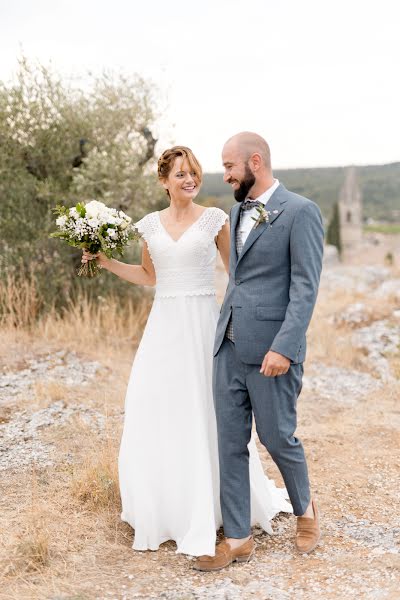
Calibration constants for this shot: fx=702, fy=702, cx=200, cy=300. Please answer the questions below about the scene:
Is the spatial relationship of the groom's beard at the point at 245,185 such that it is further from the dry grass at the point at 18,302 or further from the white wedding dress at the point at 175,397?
the dry grass at the point at 18,302

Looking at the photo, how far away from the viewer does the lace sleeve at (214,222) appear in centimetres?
420

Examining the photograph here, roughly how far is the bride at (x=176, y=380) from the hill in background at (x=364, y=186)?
6107cm

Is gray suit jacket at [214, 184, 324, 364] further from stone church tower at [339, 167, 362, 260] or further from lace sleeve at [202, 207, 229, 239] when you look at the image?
stone church tower at [339, 167, 362, 260]

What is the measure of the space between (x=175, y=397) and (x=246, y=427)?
50cm

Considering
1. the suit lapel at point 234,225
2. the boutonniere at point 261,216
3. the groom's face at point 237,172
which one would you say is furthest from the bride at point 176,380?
the boutonniere at point 261,216

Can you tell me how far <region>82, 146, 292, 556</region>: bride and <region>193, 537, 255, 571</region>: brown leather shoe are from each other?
0.21m

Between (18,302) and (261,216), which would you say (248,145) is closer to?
(261,216)

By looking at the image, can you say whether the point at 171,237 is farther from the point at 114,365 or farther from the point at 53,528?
the point at 114,365

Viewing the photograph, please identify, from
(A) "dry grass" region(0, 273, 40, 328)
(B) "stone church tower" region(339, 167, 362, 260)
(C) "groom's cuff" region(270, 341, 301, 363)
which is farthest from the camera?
(B) "stone church tower" region(339, 167, 362, 260)

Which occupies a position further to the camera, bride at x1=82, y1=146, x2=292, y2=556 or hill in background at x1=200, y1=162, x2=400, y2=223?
hill in background at x1=200, y1=162, x2=400, y2=223

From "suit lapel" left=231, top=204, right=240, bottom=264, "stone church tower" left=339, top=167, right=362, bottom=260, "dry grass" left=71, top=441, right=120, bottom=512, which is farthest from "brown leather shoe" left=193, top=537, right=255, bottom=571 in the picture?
"stone church tower" left=339, top=167, right=362, bottom=260

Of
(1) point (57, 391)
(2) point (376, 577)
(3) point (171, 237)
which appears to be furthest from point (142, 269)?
(1) point (57, 391)

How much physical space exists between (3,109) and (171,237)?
23.4 feet

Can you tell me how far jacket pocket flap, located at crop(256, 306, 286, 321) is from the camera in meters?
3.64
